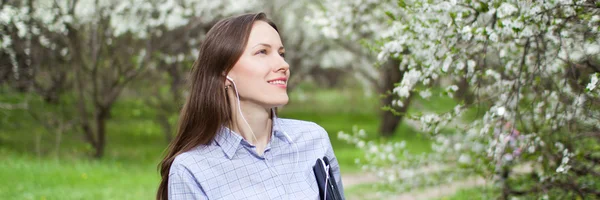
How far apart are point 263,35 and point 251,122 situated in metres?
0.31

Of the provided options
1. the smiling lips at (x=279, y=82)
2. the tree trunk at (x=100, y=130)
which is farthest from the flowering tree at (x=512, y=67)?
the tree trunk at (x=100, y=130)

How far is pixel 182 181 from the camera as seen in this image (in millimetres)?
1964

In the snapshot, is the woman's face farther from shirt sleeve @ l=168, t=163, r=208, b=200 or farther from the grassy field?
the grassy field

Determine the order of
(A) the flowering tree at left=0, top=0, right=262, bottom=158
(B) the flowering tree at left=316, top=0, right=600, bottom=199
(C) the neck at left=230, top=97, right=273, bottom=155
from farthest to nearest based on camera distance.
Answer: (A) the flowering tree at left=0, top=0, right=262, bottom=158, (B) the flowering tree at left=316, top=0, right=600, bottom=199, (C) the neck at left=230, top=97, right=273, bottom=155

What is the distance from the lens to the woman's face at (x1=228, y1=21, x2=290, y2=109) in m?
2.12

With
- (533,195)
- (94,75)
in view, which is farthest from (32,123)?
(533,195)

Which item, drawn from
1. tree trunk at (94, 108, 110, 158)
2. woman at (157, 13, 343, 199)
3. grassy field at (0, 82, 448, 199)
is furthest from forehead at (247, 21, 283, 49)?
tree trunk at (94, 108, 110, 158)

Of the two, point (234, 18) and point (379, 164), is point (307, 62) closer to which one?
point (379, 164)

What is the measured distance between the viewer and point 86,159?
9664mm

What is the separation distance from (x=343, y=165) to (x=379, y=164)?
4420 mm

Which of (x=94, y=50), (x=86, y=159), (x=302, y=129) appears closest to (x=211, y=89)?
(x=302, y=129)

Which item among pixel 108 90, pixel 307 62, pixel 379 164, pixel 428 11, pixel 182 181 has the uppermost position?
pixel 307 62

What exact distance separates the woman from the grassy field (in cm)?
194

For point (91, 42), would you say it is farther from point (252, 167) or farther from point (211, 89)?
point (252, 167)
